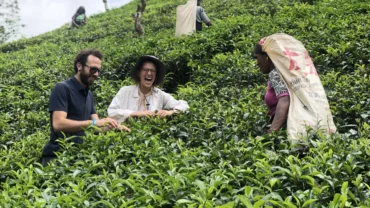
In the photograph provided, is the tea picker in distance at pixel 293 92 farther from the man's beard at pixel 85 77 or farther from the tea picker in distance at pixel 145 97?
the man's beard at pixel 85 77

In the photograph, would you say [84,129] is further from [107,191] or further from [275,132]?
[275,132]

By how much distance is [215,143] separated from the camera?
326cm

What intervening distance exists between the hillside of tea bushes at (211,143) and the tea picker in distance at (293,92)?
0.13 meters

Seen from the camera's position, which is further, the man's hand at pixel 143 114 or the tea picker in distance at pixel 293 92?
the man's hand at pixel 143 114

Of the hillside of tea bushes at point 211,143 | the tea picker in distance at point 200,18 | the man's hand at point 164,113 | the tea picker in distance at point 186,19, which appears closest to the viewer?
the hillside of tea bushes at point 211,143

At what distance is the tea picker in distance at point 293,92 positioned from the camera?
3025mm

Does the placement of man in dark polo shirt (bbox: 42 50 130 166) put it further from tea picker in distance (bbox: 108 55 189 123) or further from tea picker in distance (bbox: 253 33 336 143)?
tea picker in distance (bbox: 253 33 336 143)

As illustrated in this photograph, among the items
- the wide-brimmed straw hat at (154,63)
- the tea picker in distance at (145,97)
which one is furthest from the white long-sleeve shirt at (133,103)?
the wide-brimmed straw hat at (154,63)

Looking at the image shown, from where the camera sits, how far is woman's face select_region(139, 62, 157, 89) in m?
4.21

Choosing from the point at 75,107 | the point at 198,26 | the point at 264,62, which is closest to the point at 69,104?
the point at 75,107

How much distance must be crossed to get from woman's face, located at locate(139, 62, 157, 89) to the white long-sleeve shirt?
94 millimetres

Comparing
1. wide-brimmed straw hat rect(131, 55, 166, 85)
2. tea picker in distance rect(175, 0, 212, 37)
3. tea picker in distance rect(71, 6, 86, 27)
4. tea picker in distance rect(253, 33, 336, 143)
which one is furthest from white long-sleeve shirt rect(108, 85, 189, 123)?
tea picker in distance rect(71, 6, 86, 27)

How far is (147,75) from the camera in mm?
4215

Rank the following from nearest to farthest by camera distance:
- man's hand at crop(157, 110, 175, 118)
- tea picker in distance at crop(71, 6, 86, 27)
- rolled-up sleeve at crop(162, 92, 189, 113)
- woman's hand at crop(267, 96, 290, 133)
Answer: woman's hand at crop(267, 96, 290, 133) → man's hand at crop(157, 110, 175, 118) → rolled-up sleeve at crop(162, 92, 189, 113) → tea picker in distance at crop(71, 6, 86, 27)
